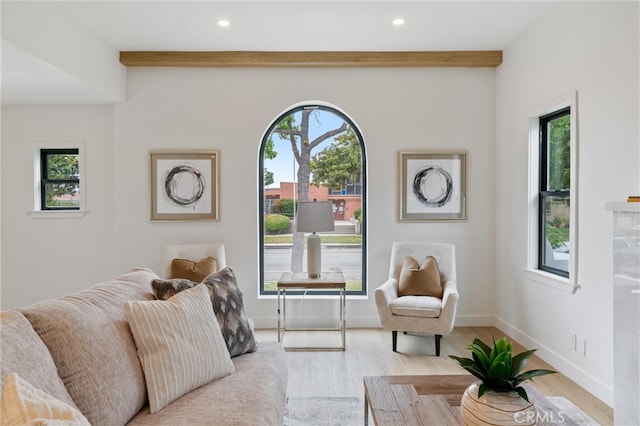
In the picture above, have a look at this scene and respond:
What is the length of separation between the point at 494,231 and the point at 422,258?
0.95m

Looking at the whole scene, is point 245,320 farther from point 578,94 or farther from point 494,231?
point 494,231

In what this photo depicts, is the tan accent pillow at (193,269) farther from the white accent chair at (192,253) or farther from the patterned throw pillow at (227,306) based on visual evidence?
the patterned throw pillow at (227,306)

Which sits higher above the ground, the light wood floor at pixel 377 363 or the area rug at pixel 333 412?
the area rug at pixel 333 412

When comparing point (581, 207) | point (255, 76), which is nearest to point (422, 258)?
point (581, 207)

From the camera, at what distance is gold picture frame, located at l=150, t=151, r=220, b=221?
430 cm

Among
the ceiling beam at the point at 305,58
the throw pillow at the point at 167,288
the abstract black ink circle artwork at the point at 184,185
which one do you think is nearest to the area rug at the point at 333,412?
the throw pillow at the point at 167,288

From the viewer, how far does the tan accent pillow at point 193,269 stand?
381 cm

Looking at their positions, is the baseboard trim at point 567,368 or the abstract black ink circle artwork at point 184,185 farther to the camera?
the abstract black ink circle artwork at point 184,185

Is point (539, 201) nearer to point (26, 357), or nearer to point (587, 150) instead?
point (587, 150)

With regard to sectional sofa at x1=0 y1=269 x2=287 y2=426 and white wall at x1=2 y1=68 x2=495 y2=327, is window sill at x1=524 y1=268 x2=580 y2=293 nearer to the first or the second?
white wall at x1=2 y1=68 x2=495 y2=327

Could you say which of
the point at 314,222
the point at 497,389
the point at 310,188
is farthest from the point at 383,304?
the point at 497,389

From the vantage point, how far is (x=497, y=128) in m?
4.30

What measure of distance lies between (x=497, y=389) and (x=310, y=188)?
3.40 metres

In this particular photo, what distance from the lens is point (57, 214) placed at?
14.9 feet
